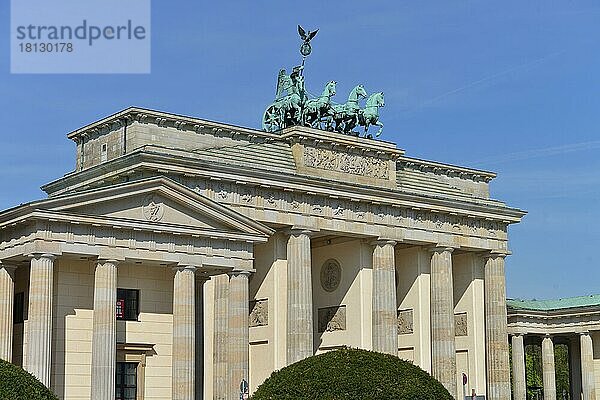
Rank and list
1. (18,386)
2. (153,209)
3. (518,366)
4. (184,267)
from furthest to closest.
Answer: (518,366) → (184,267) → (153,209) → (18,386)

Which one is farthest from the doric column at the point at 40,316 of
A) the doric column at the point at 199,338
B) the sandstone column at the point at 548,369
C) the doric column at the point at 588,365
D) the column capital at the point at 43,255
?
the doric column at the point at 588,365

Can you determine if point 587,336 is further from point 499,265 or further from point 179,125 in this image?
point 179,125

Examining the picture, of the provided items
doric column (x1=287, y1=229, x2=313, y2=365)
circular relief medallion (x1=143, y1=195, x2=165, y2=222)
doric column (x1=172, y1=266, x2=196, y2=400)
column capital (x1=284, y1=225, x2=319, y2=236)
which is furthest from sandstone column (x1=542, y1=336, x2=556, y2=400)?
circular relief medallion (x1=143, y1=195, x2=165, y2=222)

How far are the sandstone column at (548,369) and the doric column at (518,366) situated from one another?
2.02m

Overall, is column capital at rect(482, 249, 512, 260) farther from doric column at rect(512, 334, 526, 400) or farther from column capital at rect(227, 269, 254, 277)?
column capital at rect(227, 269, 254, 277)

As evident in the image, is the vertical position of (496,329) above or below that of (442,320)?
below

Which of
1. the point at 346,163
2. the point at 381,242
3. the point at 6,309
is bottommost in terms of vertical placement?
the point at 6,309

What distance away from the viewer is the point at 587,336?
240ft

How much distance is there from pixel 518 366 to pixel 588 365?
16.3ft

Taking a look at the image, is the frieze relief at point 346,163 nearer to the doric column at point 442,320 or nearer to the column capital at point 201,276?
the doric column at point 442,320

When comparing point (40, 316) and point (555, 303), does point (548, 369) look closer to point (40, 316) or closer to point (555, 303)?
point (555, 303)

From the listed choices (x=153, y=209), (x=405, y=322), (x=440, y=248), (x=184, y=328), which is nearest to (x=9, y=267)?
(x=153, y=209)

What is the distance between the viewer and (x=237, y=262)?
45219 millimetres

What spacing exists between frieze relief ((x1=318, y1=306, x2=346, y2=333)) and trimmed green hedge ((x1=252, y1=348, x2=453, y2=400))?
3137cm
